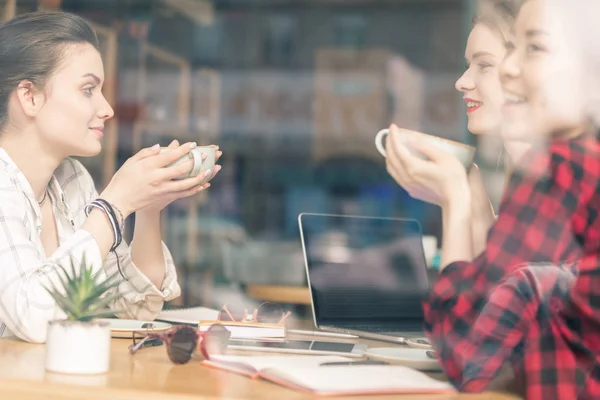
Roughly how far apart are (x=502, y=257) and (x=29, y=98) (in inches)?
31.2

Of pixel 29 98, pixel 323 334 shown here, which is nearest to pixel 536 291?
pixel 323 334

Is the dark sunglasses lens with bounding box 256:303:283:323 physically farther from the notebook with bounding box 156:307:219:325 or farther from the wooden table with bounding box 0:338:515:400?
the wooden table with bounding box 0:338:515:400

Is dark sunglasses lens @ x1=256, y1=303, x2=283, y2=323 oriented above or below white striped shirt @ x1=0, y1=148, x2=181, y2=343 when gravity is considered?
below

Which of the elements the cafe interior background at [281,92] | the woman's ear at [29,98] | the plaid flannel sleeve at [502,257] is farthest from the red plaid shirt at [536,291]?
the cafe interior background at [281,92]

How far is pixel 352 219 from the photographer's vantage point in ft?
5.94

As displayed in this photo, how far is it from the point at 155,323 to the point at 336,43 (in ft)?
11.7

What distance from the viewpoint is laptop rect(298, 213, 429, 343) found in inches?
57.8

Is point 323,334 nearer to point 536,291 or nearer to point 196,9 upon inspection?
point 536,291

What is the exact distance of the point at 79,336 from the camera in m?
0.94

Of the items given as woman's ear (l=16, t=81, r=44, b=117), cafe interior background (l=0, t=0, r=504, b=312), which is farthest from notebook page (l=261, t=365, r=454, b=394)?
cafe interior background (l=0, t=0, r=504, b=312)

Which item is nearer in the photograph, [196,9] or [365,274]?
[365,274]

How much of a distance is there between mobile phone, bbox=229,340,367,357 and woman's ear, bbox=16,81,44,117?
19.7 inches

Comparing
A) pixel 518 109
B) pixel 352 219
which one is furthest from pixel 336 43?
pixel 518 109

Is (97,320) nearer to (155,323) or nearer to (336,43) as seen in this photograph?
(155,323)
